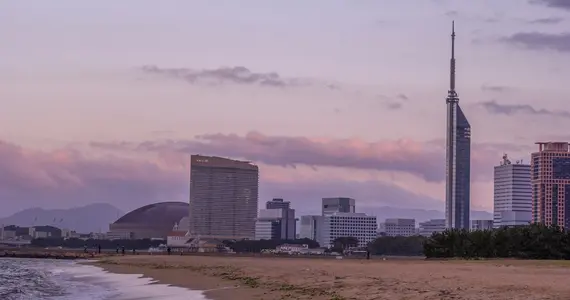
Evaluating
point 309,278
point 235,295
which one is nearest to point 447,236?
point 309,278

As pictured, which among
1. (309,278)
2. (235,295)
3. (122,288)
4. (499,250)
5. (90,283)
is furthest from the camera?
(499,250)

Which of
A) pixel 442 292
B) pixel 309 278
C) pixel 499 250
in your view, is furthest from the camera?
pixel 499 250

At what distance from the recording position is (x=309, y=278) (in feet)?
160

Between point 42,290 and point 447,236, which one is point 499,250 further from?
point 42,290

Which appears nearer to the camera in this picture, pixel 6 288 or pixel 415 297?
pixel 415 297

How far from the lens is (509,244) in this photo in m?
85.2

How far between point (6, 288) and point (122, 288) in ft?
25.7

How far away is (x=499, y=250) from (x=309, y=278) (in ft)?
137

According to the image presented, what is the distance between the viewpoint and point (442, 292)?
3212 cm

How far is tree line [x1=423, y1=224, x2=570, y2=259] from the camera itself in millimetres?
83000

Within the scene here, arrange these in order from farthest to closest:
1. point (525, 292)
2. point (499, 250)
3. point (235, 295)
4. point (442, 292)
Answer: point (499, 250) < point (235, 295) < point (442, 292) < point (525, 292)

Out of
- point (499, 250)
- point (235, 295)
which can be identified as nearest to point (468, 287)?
point (235, 295)

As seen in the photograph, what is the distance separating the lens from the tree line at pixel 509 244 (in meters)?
83.0

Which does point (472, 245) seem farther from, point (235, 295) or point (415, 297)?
point (415, 297)
